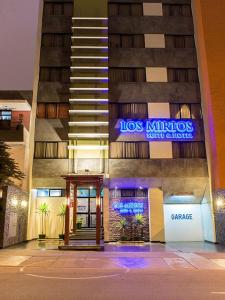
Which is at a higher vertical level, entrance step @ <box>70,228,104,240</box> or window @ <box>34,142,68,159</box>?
window @ <box>34,142,68,159</box>

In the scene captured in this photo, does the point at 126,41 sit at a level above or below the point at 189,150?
above

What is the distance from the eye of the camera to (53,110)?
83.7 feet

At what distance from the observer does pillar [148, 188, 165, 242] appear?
2360 centimetres

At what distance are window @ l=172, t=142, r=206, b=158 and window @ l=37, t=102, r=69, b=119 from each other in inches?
371

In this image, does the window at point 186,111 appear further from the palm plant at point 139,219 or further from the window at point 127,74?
the palm plant at point 139,219

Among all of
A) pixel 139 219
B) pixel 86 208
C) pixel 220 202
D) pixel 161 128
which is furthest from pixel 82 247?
pixel 161 128

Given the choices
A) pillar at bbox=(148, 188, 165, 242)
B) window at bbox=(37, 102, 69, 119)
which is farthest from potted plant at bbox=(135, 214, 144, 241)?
window at bbox=(37, 102, 69, 119)

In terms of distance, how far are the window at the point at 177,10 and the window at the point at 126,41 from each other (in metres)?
3.57

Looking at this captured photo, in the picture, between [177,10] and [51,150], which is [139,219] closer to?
[51,150]

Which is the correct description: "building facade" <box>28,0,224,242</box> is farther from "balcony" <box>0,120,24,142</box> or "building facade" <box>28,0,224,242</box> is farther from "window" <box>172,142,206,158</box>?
"balcony" <box>0,120,24,142</box>

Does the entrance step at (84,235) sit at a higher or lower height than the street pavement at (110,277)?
higher

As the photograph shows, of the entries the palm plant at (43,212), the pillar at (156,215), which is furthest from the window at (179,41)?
the palm plant at (43,212)

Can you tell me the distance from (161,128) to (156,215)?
7.00 m

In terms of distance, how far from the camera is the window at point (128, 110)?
2533cm
